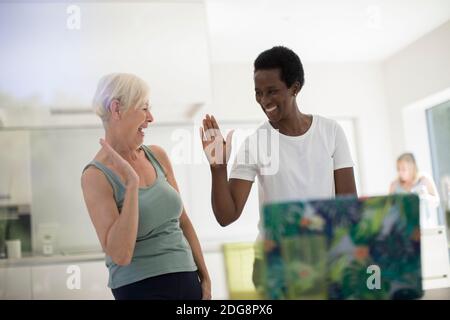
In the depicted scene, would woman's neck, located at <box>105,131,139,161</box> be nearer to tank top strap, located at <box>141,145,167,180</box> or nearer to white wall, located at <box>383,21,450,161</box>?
tank top strap, located at <box>141,145,167,180</box>

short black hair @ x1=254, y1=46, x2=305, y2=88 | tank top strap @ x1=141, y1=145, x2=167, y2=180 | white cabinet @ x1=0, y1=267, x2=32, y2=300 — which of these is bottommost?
white cabinet @ x1=0, y1=267, x2=32, y2=300

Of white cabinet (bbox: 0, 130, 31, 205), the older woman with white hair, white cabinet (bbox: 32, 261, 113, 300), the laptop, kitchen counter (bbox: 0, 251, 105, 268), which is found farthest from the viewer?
white cabinet (bbox: 0, 130, 31, 205)

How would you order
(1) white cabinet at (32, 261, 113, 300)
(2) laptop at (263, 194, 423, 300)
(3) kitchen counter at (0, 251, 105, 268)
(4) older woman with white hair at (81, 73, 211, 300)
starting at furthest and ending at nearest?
(3) kitchen counter at (0, 251, 105, 268) → (1) white cabinet at (32, 261, 113, 300) → (4) older woman with white hair at (81, 73, 211, 300) → (2) laptop at (263, 194, 423, 300)

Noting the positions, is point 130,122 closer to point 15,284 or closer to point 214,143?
point 214,143

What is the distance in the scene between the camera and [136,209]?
0.83 metres

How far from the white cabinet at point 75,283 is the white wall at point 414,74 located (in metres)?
0.64

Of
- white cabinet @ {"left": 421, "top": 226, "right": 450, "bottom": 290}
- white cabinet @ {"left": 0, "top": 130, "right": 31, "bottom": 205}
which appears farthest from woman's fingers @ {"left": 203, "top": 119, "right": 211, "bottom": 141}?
white cabinet @ {"left": 0, "top": 130, "right": 31, "bottom": 205}

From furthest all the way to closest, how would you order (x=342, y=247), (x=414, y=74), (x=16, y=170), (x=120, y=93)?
1. (x=16, y=170)
2. (x=414, y=74)
3. (x=120, y=93)
4. (x=342, y=247)

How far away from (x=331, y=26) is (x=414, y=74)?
212 millimetres

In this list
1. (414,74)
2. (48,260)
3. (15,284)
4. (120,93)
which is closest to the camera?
(120,93)

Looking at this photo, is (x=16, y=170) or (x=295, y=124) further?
(x=16, y=170)

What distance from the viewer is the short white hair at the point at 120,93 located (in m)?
0.92

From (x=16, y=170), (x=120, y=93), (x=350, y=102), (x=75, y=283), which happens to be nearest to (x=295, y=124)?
(x=350, y=102)

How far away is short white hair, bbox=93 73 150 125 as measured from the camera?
0.92m
